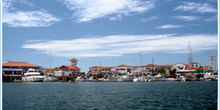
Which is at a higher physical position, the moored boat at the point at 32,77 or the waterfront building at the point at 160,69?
the waterfront building at the point at 160,69

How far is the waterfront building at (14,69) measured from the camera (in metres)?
73.2

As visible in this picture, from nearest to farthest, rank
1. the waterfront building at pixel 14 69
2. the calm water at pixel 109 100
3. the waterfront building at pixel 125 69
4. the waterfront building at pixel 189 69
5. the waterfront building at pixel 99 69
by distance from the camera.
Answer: the calm water at pixel 109 100 → the waterfront building at pixel 14 69 → the waterfront building at pixel 189 69 → the waterfront building at pixel 125 69 → the waterfront building at pixel 99 69

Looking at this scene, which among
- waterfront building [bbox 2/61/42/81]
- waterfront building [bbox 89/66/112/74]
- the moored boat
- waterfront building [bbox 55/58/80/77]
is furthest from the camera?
waterfront building [bbox 89/66/112/74]

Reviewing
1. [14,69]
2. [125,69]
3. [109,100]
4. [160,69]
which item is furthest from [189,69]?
[109,100]

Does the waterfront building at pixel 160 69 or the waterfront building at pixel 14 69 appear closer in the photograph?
the waterfront building at pixel 14 69

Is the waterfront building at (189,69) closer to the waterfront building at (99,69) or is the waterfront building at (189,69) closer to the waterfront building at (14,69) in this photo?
the waterfront building at (99,69)

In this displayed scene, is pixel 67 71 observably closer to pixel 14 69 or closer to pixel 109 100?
pixel 14 69

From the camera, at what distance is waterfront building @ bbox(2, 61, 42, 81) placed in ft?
240

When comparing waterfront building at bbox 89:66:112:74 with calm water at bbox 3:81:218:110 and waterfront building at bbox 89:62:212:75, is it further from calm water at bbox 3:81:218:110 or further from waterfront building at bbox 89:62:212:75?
calm water at bbox 3:81:218:110

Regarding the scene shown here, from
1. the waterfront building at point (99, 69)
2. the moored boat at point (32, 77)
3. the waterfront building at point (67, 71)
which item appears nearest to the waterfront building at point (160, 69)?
the waterfront building at point (99, 69)

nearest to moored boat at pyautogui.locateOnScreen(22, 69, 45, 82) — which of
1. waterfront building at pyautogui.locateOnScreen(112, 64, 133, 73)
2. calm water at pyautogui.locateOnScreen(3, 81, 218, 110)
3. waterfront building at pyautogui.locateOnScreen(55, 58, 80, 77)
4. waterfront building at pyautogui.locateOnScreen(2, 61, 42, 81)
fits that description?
waterfront building at pyautogui.locateOnScreen(2, 61, 42, 81)

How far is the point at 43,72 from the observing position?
87.8 meters

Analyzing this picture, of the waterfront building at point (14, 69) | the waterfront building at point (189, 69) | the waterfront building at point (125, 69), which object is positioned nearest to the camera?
the waterfront building at point (14, 69)

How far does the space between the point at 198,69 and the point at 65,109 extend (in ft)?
257
